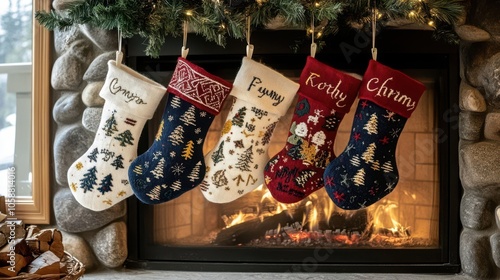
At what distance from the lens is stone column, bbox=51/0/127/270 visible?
2127mm

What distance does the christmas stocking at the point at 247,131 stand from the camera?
6.00ft

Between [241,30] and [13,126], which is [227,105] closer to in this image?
[241,30]

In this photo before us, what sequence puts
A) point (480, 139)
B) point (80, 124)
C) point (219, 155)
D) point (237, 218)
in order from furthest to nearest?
point (237, 218), point (80, 124), point (480, 139), point (219, 155)

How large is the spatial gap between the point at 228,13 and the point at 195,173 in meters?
0.51

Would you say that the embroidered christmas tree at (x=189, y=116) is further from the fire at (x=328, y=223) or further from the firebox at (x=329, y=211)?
the fire at (x=328, y=223)

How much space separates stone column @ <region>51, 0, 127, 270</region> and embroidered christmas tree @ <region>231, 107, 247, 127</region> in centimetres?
55

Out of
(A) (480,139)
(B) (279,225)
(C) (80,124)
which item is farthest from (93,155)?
(A) (480,139)

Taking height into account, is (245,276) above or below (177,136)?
below

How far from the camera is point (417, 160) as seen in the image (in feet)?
7.29

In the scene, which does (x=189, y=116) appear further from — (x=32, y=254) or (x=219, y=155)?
(x=32, y=254)

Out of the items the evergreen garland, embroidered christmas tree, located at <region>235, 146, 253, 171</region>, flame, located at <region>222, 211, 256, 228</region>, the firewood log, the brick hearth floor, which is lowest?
the brick hearth floor

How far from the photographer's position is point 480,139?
2.06 meters

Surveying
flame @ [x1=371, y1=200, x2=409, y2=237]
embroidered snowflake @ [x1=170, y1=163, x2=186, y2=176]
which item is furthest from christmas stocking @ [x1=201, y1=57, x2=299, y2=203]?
flame @ [x1=371, y1=200, x2=409, y2=237]

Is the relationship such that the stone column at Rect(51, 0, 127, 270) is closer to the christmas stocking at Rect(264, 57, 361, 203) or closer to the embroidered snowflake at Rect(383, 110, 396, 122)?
the christmas stocking at Rect(264, 57, 361, 203)
